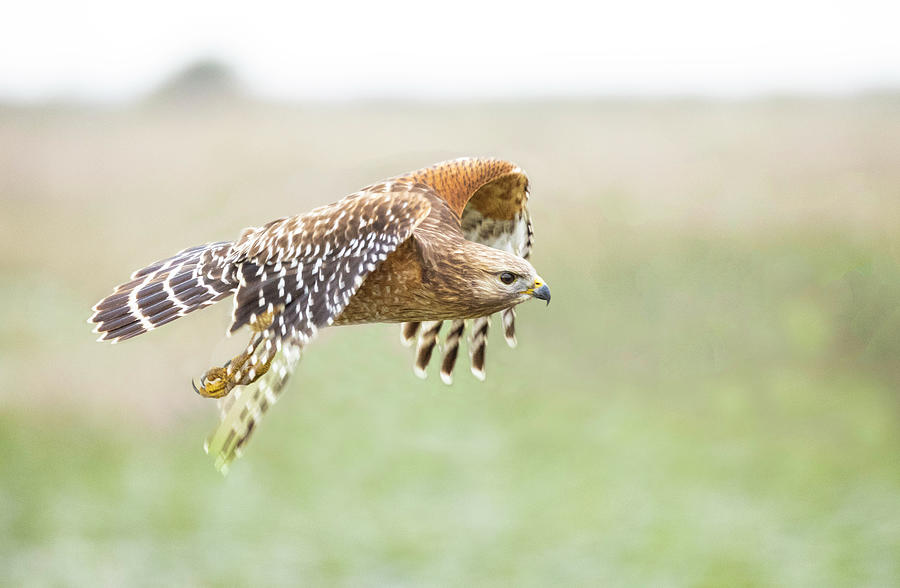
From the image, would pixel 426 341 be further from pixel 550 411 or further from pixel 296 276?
pixel 550 411

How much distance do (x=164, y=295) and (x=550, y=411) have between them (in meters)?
12.8

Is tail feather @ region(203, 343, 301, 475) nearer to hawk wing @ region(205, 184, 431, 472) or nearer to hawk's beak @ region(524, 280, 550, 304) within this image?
hawk wing @ region(205, 184, 431, 472)

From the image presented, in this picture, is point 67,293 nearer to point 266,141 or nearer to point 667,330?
point 266,141

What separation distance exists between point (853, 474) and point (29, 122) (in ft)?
53.0

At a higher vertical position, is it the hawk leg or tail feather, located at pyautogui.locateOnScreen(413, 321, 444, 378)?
tail feather, located at pyautogui.locateOnScreen(413, 321, 444, 378)

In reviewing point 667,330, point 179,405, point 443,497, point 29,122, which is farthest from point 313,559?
point 29,122

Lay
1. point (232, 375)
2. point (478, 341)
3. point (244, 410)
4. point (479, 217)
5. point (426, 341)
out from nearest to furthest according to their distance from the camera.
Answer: point (232, 375)
point (244, 410)
point (479, 217)
point (426, 341)
point (478, 341)

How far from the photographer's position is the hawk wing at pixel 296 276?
145 inches

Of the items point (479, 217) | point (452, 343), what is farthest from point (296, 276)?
point (452, 343)

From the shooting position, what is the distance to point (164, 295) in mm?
4070

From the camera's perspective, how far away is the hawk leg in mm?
3785

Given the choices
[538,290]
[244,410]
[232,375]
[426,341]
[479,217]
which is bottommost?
[244,410]

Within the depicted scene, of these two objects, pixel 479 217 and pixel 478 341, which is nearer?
pixel 479 217

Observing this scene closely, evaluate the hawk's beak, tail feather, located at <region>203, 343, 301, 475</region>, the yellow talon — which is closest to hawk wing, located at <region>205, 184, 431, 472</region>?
tail feather, located at <region>203, 343, 301, 475</region>
